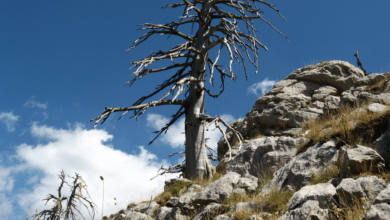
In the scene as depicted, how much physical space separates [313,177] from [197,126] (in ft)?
20.9

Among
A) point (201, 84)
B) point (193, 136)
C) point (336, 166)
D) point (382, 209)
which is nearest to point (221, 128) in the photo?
point (193, 136)

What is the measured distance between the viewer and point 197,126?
460 inches

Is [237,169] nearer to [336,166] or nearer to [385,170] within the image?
[336,166]

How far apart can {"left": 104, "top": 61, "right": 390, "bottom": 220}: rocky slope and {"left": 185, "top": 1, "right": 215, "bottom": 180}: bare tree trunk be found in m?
0.74

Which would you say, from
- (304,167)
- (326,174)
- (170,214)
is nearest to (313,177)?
(326,174)

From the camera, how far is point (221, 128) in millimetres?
10820

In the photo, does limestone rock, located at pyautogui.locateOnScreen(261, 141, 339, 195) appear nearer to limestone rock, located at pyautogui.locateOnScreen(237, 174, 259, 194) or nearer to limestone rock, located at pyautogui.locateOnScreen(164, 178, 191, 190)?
limestone rock, located at pyautogui.locateOnScreen(237, 174, 259, 194)

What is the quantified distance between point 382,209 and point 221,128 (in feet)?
24.5

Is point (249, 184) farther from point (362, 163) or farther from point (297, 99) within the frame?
point (297, 99)

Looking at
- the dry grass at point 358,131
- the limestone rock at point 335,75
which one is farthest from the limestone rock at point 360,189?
the limestone rock at point 335,75

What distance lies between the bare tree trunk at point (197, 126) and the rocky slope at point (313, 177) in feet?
2.42

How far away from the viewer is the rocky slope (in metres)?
4.33

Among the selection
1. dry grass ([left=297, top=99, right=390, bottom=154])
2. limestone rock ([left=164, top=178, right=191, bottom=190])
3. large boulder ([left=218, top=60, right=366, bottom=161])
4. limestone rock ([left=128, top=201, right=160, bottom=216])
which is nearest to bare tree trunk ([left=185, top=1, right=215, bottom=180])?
limestone rock ([left=164, top=178, right=191, bottom=190])

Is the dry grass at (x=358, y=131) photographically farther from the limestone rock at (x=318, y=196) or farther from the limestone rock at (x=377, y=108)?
the limestone rock at (x=318, y=196)
